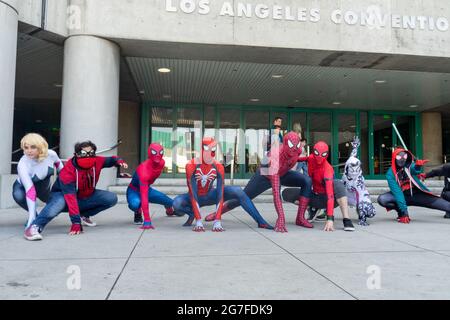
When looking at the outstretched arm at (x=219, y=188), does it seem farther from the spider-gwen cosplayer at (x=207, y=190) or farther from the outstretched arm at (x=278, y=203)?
the outstretched arm at (x=278, y=203)

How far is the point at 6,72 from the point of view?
8.48 m

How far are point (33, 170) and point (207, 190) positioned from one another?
2434mm

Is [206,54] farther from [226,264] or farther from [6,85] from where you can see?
[226,264]

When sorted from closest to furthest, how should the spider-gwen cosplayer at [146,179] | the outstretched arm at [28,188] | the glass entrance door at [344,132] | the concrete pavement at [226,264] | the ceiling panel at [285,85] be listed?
the concrete pavement at [226,264], the outstretched arm at [28,188], the spider-gwen cosplayer at [146,179], the ceiling panel at [285,85], the glass entrance door at [344,132]

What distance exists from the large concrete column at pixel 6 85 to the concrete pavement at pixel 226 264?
324 cm

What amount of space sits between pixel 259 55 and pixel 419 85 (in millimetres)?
7185

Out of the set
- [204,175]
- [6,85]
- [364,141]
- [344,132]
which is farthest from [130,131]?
[204,175]

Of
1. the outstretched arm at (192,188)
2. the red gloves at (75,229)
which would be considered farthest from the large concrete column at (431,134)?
the red gloves at (75,229)

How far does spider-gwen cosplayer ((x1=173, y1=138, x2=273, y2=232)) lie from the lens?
5.57m

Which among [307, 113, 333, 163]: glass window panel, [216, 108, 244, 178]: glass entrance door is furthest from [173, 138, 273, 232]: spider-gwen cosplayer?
[307, 113, 333, 163]: glass window panel

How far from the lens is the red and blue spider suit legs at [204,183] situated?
5562 mm

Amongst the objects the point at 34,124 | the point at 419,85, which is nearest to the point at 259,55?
the point at 419,85

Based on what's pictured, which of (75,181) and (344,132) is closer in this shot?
(75,181)
